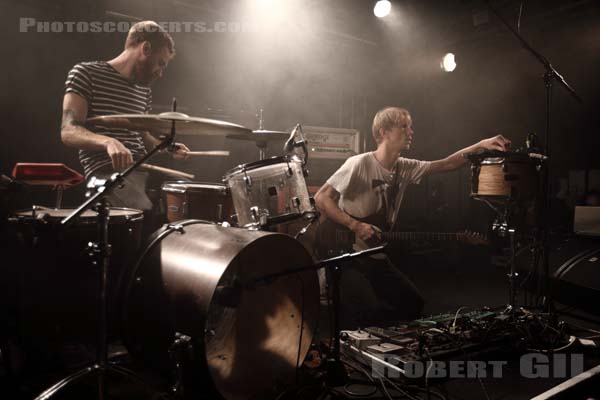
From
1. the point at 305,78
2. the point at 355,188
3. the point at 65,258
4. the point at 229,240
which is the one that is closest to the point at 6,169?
the point at 65,258

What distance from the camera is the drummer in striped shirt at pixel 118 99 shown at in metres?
3.02

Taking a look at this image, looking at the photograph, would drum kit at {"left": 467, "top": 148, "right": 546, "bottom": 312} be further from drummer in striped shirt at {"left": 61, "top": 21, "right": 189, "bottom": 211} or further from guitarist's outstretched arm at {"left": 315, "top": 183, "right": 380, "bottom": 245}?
drummer in striped shirt at {"left": 61, "top": 21, "right": 189, "bottom": 211}

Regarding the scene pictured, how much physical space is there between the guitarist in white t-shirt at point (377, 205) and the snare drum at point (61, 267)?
211cm

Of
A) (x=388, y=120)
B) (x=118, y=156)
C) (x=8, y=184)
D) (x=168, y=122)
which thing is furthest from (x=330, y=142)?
(x=8, y=184)

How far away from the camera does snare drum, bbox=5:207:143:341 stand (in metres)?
1.92

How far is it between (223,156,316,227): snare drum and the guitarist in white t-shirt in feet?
4.15

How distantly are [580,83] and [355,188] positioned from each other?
4155mm

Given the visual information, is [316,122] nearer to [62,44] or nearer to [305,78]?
[305,78]

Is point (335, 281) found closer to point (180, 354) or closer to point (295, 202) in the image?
point (180, 354)

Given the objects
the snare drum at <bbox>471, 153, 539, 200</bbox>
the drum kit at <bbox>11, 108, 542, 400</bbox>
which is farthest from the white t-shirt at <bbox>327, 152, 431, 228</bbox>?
the drum kit at <bbox>11, 108, 542, 400</bbox>

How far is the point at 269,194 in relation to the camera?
289 centimetres

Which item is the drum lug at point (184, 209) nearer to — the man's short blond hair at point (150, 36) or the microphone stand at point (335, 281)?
the microphone stand at point (335, 281)

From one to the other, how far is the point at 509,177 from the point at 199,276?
8.42ft

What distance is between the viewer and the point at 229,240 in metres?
2.09
